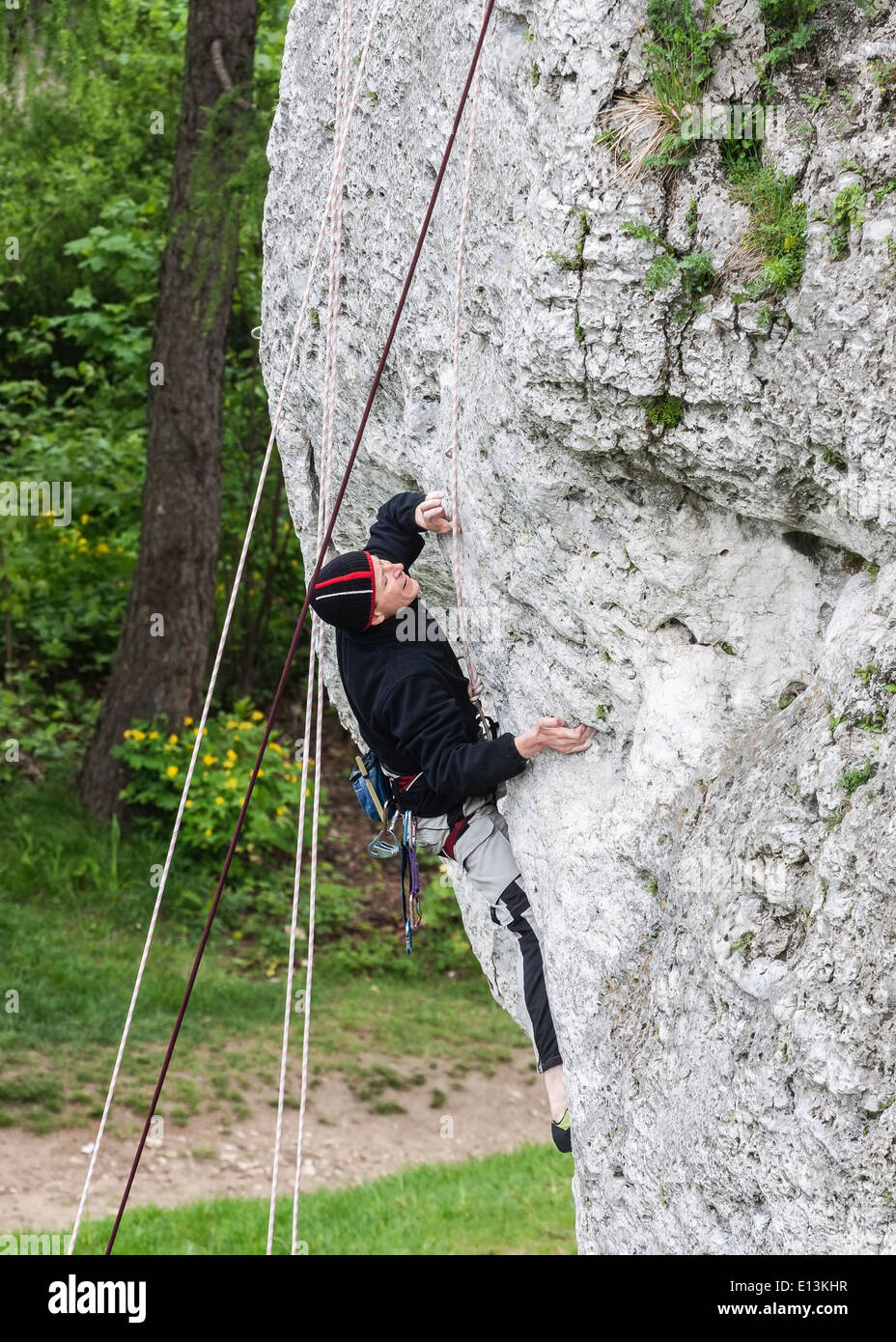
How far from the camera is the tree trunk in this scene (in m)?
10.0

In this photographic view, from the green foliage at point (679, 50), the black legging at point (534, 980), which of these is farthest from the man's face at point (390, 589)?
the green foliage at point (679, 50)

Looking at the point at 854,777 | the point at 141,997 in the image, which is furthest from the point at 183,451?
the point at 854,777

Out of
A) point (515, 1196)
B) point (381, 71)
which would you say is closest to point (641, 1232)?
point (381, 71)

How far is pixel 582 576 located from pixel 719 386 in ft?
2.53

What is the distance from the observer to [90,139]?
45.4ft

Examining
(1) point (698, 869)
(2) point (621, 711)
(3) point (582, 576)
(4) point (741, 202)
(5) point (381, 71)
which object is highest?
(5) point (381, 71)

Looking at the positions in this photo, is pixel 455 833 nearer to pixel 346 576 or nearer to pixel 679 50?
pixel 346 576

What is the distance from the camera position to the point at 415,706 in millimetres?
4020

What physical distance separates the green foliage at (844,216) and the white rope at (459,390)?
1232mm

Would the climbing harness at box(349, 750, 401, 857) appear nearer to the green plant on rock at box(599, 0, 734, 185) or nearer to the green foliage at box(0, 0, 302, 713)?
the green plant on rock at box(599, 0, 734, 185)

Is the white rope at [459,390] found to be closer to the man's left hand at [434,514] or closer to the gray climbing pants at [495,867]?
the man's left hand at [434,514]

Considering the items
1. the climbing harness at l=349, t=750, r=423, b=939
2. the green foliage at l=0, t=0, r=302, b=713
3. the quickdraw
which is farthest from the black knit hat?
the green foliage at l=0, t=0, r=302, b=713

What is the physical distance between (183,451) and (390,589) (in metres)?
7.18
